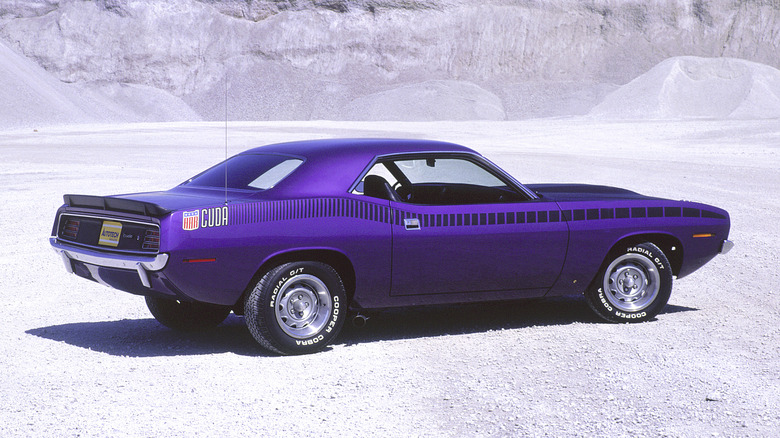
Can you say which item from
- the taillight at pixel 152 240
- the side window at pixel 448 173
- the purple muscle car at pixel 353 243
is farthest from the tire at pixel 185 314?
the side window at pixel 448 173

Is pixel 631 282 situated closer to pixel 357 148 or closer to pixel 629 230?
pixel 629 230

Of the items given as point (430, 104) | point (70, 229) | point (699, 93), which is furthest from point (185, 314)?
point (430, 104)

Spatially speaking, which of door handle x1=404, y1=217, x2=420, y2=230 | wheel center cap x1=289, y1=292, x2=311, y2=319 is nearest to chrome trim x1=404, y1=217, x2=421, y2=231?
door handle x1=404, y1=217, x2=420, y2=230

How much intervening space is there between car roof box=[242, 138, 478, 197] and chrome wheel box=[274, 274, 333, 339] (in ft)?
1.81

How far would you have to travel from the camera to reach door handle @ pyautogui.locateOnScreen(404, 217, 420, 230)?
594 centimetres

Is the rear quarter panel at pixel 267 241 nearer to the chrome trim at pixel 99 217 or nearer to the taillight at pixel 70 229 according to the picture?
the chrome trim at pixel 99 217

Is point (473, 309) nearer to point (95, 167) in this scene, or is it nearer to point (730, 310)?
point (730, 310)

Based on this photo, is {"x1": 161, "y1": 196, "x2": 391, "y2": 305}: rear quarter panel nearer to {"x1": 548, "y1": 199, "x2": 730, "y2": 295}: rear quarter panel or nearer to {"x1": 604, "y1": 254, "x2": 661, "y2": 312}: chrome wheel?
{"x1": 548, "y1": 199, "x2": 730, "y2": 295}: rear quarter panel

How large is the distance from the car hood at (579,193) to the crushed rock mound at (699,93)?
225 feet

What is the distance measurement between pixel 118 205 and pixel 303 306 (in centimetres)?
127

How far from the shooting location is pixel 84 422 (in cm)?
464

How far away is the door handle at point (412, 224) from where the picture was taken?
5941mm

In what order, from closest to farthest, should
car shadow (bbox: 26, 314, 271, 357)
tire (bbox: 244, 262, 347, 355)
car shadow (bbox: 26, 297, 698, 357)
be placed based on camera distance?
tire (bbox: 244, 262, 347, 355) < car shadow (bbox: 26, 314, 271, 357) < car shadow (bbox: 26, 297, 698, 357)

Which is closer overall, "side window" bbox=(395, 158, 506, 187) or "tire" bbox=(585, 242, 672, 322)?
"tire" bbox=(585, 242, 672, 322)
